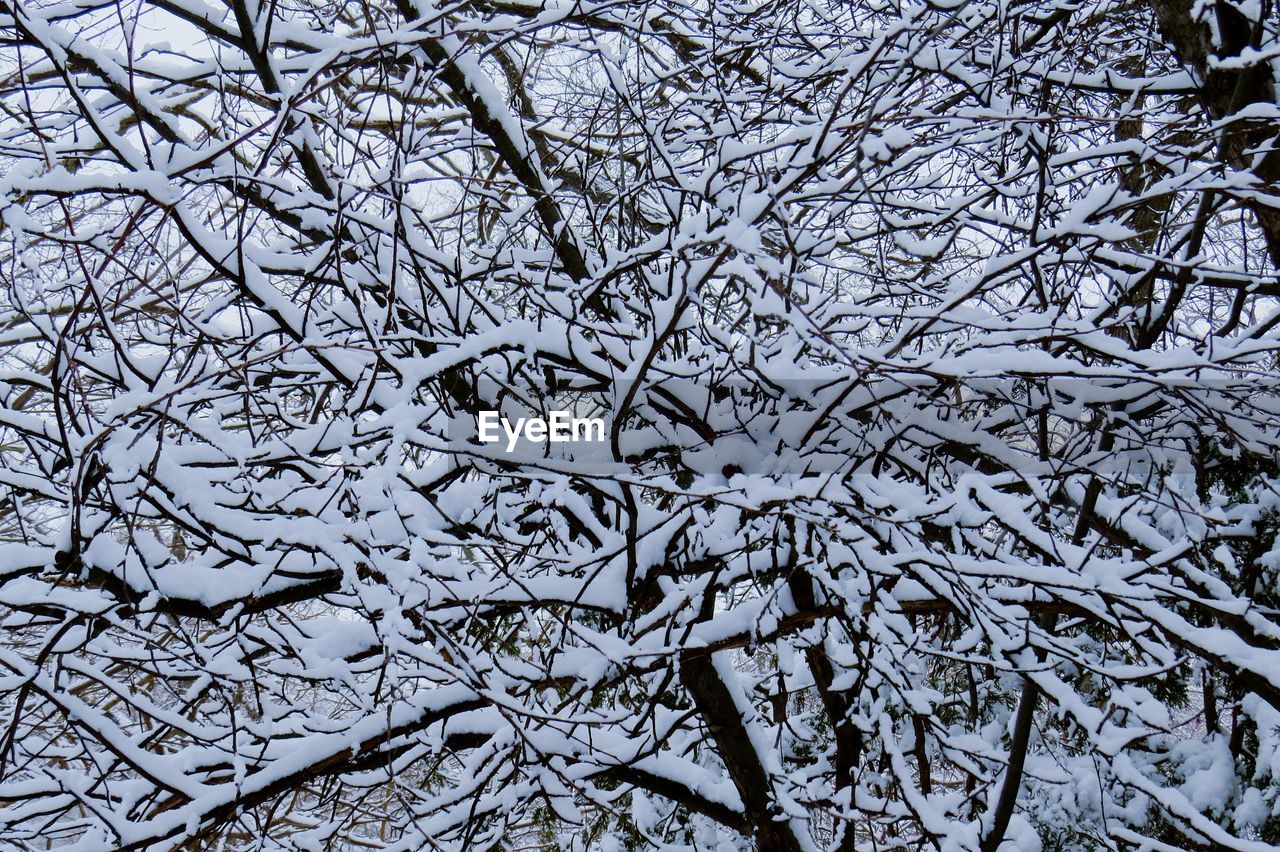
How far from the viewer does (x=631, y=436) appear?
2.86 meters

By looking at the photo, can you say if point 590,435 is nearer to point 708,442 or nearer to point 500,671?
point 708,442

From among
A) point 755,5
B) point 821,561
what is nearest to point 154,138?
point 755,5

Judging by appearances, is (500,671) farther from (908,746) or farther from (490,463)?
(908,746)

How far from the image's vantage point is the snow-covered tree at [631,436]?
204 centimetres

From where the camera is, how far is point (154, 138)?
12.8ft

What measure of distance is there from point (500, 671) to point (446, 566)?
0.58m

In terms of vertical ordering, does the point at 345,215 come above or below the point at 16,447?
below

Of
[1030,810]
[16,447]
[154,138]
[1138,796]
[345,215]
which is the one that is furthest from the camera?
[16,447]

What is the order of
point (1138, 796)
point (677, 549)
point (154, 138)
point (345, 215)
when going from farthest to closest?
point (1138, 796) < point (154, 138) < point (677, 549) < point (345, 215)

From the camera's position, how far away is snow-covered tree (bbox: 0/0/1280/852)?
204cm

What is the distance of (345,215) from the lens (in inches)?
87.5

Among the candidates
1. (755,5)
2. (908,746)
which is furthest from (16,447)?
(908,746)

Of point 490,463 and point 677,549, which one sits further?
point 677,549

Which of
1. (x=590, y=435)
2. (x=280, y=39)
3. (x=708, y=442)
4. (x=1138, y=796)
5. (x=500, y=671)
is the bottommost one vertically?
(x=1138, y=796)
